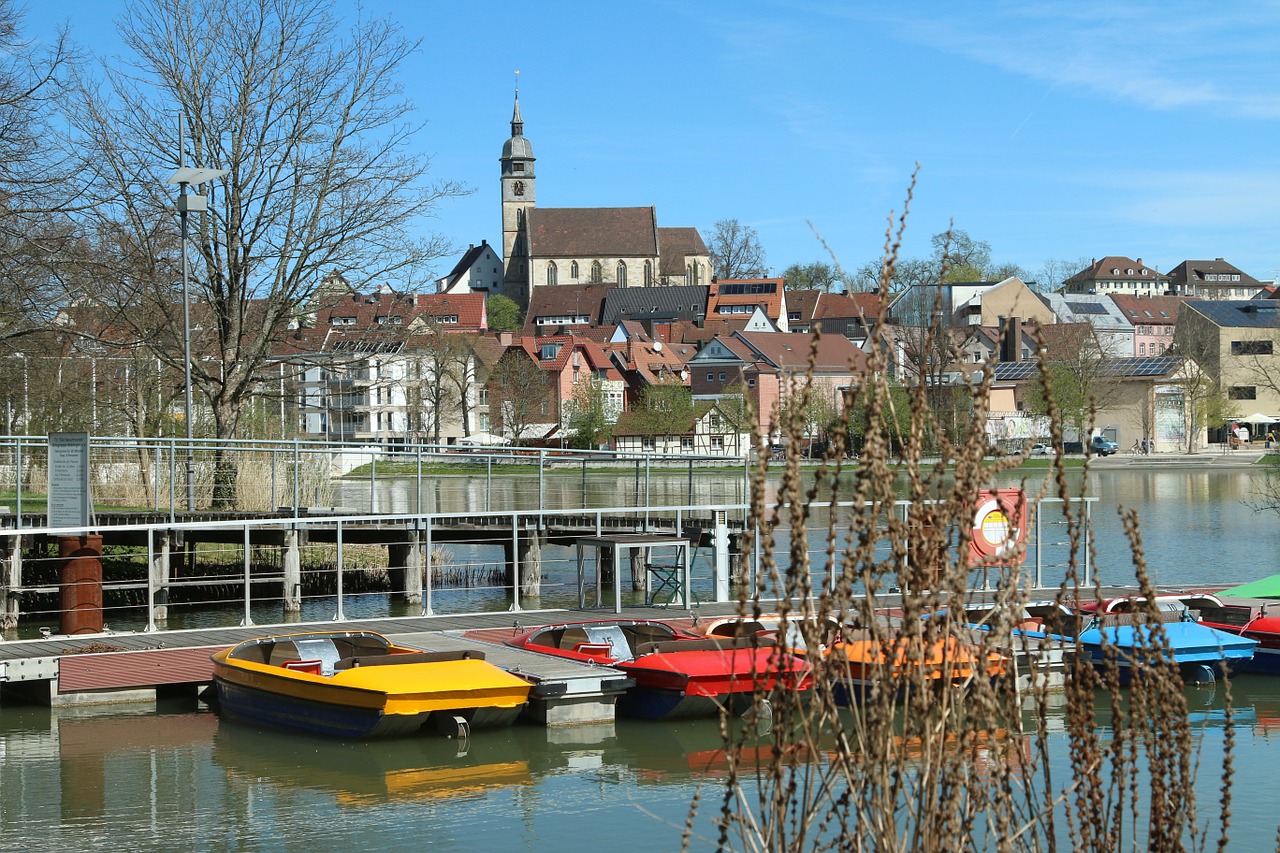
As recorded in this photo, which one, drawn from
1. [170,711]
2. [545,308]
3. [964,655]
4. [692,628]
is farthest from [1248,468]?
[545,308]

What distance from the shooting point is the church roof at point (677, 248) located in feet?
511

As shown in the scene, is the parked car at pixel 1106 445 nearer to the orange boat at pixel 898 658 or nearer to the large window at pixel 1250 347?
the large window at pixel 1250 347

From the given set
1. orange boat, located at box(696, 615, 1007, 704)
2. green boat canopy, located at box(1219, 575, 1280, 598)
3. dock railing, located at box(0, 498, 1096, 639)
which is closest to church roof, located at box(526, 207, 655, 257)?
dock railing, located at box(0, 498, 1096, 639)

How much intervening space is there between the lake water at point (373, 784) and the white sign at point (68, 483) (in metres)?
2.78

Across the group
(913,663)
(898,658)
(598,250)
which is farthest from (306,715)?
(598,250)

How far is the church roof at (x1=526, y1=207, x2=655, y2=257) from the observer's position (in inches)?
6083

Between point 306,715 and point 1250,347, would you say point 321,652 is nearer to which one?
point 306,715

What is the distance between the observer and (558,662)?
15.5m

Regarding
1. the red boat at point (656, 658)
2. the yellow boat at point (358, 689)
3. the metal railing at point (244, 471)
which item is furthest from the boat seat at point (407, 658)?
the metal railing at point (244, 471)

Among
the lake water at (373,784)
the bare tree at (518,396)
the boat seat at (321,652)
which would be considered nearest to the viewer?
the lake water at (373,784)

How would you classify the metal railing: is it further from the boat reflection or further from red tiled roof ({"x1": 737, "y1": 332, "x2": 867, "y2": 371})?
red tiled roof ({"x1": 737, "y1": 332, "x2": 867, "y2": 371})

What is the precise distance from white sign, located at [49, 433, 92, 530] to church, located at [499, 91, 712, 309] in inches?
5265

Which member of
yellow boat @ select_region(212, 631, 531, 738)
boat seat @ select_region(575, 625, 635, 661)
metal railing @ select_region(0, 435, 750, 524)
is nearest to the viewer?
yellow boat @ select_region(212, 631, 531, 738)

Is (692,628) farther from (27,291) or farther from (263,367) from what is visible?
(263,367)
